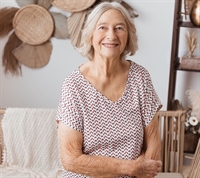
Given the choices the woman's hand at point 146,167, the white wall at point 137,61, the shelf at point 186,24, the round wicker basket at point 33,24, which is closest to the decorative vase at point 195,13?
the shelf at point 186,24

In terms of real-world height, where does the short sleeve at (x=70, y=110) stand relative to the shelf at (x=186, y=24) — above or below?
below

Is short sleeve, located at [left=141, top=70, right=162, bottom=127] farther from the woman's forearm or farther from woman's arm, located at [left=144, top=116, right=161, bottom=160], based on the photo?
the woman's forearm

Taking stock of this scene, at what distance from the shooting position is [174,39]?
254 centimetres

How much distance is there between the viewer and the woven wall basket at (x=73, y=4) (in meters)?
2.67

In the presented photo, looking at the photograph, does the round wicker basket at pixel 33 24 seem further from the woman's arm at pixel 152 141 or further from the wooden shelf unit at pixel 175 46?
the woman's arm at pixel 152 141

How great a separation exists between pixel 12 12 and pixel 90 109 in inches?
60.5

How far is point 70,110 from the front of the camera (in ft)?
4.95

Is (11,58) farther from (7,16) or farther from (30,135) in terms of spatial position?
(30,135)

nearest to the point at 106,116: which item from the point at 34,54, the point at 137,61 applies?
the point at 137,61

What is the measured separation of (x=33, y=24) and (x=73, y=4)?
323 mm

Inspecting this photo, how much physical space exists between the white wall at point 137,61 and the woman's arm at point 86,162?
138cm

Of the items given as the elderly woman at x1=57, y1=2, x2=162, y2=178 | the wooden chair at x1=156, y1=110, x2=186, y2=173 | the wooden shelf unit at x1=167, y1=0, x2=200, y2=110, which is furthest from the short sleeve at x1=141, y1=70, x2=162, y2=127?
the wooden shelf unit at x1=167, y1=0, x2=200, y2=110

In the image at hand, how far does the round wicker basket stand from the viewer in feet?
9.09

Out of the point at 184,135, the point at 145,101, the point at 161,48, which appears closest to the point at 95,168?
the point at 145,101
